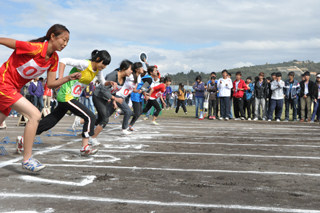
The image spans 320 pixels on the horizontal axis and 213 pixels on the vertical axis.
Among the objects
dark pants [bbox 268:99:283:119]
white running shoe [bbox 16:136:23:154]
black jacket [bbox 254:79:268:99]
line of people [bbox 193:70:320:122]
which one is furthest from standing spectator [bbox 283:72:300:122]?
white running shoe [bbox 16:136:23:154]

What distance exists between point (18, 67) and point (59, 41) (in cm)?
65

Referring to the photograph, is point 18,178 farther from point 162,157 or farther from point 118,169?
point 162,157

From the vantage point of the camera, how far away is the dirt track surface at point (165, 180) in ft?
10.6

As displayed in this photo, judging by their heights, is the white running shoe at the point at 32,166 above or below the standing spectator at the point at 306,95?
below

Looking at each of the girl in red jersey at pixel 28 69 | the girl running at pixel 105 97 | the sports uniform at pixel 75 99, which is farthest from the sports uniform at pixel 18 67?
the girl running at pixel 105 97

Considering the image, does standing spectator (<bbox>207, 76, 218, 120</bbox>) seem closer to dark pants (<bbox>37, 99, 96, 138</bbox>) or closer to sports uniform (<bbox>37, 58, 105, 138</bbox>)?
sports uniform (<bbox>37, 58, 105, 138</bbox>)

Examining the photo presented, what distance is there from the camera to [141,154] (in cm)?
609

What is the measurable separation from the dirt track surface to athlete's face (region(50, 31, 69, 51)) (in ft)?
5.83

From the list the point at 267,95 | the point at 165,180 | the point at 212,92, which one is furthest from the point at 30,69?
the point at 267,95

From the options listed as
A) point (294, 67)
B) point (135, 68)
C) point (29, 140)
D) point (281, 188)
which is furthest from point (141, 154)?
point (294, 67)

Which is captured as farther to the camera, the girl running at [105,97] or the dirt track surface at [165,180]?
the girl running at [105,97]

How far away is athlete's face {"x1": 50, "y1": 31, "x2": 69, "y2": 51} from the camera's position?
443 cm

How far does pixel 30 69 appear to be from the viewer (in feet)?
14.3

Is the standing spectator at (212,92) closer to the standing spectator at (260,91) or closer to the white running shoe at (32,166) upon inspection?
the standing spectator at (260,91)
